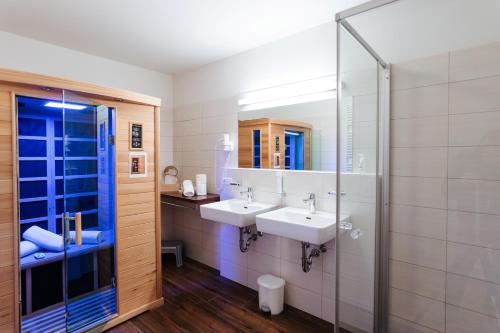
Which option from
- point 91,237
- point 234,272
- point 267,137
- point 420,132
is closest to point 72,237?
point 91,237

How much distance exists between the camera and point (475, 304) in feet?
4.72

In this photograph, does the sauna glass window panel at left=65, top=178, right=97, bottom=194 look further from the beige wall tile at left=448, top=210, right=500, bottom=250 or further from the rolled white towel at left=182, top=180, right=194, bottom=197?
the beige wall tile at left=448, top=210, right=500, bottom=250

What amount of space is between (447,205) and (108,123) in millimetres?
2430

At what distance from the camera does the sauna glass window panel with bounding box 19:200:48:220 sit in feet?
8.47

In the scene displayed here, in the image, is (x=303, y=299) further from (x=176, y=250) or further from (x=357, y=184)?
(x=176, y=250)

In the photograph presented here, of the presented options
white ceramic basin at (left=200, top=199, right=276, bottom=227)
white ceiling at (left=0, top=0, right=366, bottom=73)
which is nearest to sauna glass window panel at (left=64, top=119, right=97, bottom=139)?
white ceiling at (left=0, top=0, right=366, bottom=73)

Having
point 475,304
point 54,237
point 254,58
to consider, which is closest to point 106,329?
point 54,237

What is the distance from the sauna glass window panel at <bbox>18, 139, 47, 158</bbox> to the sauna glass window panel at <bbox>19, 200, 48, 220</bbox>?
1.58 ft

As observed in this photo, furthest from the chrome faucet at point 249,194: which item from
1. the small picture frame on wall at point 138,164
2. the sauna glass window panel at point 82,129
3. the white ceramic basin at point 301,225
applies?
the sauna glass window panel at point 82,129

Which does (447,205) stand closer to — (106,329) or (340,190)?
(340,190)

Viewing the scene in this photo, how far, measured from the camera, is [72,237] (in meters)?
1.93

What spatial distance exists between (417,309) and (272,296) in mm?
1092

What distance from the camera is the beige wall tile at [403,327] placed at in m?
1.63

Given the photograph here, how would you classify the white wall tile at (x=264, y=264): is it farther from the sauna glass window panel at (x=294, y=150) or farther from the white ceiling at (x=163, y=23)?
the white ceiling at (x=163, y=23)
